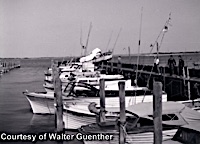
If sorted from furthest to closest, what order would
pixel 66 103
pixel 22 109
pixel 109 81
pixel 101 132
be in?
pixel 22 109 < pixel 109 81 < pixel 66 103 < pixel 101 132

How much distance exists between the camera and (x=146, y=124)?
14.4 meters

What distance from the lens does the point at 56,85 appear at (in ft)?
59.0

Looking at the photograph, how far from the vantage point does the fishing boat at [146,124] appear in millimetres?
13555

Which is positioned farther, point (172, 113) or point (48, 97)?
point (48, 97)

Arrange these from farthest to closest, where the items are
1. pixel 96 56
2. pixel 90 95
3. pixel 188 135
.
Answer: pixel 96 56, pixel 90 95, pixel 188 135

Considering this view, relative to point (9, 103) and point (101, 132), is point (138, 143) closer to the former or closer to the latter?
point (101, 132)

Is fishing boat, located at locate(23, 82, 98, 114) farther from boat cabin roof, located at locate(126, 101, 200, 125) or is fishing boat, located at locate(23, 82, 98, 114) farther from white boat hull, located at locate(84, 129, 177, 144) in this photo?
white boat hull, located at locate(84, 129, 177, 144)

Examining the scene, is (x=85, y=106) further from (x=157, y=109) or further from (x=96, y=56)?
(x=96, y=56)

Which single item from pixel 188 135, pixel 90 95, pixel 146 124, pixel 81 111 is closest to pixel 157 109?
pixel 188 135

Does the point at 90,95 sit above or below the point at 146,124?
above

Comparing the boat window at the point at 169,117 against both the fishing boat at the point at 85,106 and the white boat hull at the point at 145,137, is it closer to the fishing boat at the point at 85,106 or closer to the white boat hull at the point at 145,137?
the white boat hull at the point at 145,137

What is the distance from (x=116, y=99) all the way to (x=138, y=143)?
7732mm

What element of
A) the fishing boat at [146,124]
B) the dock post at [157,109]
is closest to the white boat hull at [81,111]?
the fishing boat at [146,124]

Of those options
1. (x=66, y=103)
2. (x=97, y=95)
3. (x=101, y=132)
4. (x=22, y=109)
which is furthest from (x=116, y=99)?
(x=22, y=109)
